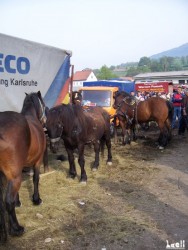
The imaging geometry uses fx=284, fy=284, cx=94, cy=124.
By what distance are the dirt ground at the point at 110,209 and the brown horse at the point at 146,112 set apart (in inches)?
92.8

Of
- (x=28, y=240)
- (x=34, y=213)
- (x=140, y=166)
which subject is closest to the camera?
(x=28, y=240)

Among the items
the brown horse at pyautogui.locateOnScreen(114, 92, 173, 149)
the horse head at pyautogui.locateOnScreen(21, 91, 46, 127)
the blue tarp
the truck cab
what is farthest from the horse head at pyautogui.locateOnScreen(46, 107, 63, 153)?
the blue tarp

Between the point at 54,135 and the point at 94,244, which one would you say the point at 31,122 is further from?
the point at 94,244

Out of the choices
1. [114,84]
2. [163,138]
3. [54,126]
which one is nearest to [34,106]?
[54,126]

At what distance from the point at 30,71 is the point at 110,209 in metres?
3.46

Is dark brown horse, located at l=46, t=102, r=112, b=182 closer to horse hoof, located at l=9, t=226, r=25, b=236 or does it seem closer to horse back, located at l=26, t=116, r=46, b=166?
horse back, located at l=26, t=116, r=46, b=166

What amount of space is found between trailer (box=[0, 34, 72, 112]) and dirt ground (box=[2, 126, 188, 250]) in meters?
1.94

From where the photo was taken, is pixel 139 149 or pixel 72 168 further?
pixel 139 149

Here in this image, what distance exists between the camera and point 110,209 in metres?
5.11

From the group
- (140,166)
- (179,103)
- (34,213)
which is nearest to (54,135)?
(34,213)

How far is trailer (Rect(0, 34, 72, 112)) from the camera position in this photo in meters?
5.79

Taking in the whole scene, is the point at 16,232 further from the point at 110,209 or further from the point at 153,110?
the point at 153,110

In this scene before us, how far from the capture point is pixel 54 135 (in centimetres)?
583

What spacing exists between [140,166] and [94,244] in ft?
13.7
